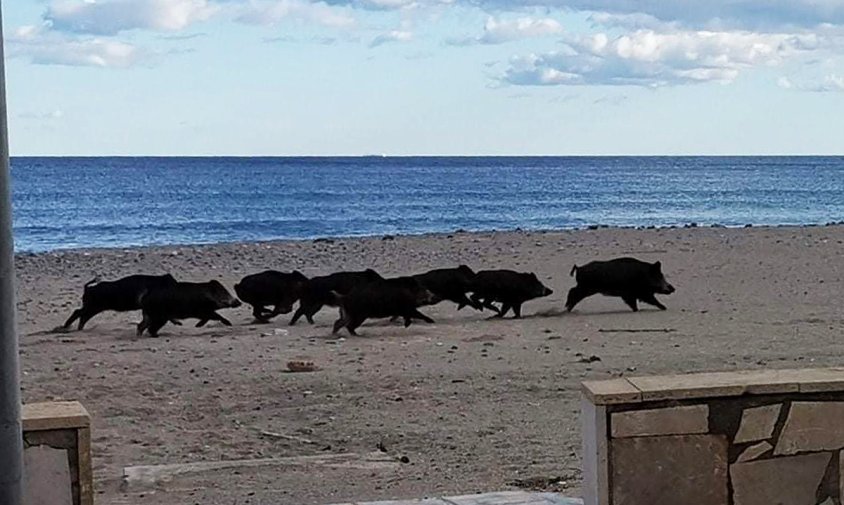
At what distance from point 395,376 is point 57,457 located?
19.5ft

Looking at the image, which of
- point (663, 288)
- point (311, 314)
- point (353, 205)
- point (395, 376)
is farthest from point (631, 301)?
point (353, 205)

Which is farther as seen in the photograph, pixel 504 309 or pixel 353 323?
pixel 504 309

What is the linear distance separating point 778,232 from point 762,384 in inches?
959

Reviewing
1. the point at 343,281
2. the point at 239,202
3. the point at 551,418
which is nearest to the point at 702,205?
the point at 239,202

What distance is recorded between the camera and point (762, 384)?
5.29 meters

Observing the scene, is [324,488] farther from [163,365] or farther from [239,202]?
Result: [239,202]

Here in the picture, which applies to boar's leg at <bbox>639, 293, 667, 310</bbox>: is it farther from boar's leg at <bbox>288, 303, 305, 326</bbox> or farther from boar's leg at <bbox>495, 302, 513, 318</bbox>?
boar's leg at <bbox>288, 303, 305, 326</bbox>

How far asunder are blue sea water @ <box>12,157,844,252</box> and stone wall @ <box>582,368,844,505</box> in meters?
33.4

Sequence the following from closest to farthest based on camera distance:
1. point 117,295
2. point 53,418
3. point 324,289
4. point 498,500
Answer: point 53,418 → point 498,500 → point 117,295 → point 324,289

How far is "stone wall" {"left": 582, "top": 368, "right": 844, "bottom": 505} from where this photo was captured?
5238 millimetres

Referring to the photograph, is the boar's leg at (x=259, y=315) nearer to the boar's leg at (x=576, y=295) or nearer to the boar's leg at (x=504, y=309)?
the boar's leg at (x=504, y=309)

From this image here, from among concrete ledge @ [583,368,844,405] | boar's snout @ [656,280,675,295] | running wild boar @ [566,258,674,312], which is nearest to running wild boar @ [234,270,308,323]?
running wild boar @ [566,258,674,312]

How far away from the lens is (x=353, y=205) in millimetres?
66688

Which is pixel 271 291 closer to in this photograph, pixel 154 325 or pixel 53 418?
pixel 154 325
